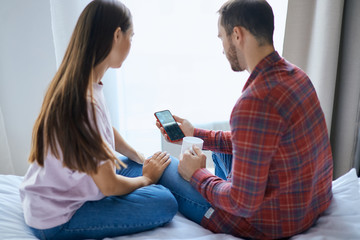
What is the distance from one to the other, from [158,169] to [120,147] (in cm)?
24

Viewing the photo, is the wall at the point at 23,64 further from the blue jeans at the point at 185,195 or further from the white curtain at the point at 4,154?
the blue jeans at the point at 185,195

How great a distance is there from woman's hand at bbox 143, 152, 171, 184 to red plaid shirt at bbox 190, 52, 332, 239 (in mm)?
203

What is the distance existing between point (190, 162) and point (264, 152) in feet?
0.99

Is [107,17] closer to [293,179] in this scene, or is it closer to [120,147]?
[120,147]

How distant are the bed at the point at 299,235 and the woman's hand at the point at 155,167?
0.15 metres

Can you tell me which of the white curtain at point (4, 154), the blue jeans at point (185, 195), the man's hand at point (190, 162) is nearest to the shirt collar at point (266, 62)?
the man's hand at point (190, 162)

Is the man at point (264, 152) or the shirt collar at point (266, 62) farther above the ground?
the shirt collar at point (266, 62)

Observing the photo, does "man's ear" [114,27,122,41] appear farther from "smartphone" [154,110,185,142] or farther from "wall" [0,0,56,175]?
"wall" [0,0,56,175]

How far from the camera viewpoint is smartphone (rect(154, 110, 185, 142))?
1.24 m

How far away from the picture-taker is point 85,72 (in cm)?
85

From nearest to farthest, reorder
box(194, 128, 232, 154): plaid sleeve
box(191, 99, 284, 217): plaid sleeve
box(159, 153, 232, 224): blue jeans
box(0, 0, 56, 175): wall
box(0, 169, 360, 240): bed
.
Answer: box(191, 99, 284, 217): plaid sleeve < box(0, 169, 360, 240): bed < box(159, 153, 232, 224): blue jeans < box(194, 128, 232, 154): plaid sleeve < box(0, 0, 56, 175): wall

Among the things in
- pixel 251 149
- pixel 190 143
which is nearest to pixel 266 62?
pixel 251 149

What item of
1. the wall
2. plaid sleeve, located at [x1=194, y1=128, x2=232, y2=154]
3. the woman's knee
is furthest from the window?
the woman's knee

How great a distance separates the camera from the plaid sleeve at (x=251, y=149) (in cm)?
75
